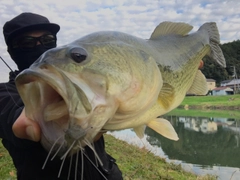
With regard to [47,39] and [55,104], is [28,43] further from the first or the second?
[55,104]

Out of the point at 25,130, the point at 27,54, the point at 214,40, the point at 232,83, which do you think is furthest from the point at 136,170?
the point at 232,83

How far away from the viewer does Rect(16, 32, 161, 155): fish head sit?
1.55 m

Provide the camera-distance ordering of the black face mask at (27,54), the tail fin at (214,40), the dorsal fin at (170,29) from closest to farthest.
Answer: the dorsal fin at (170,29)
the black face mask at (27,54)
the tail fin at (214,40)

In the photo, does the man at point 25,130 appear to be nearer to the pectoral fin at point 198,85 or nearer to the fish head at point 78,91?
the fish head at point 78,91

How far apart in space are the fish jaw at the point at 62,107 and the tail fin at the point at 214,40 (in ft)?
8.86

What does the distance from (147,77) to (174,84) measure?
0.71 metres

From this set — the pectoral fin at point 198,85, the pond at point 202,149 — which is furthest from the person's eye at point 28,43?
the pond at point 202,149

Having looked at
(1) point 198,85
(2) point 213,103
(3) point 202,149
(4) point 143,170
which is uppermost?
(1) point 198,85

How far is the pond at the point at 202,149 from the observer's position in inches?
480

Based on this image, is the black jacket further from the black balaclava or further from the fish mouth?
the fish mouth

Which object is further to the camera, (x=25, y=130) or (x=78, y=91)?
(x=25, y=130)

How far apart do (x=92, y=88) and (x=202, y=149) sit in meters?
15.4

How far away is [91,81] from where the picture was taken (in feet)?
5.65

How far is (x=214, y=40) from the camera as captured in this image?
4.15 metres
